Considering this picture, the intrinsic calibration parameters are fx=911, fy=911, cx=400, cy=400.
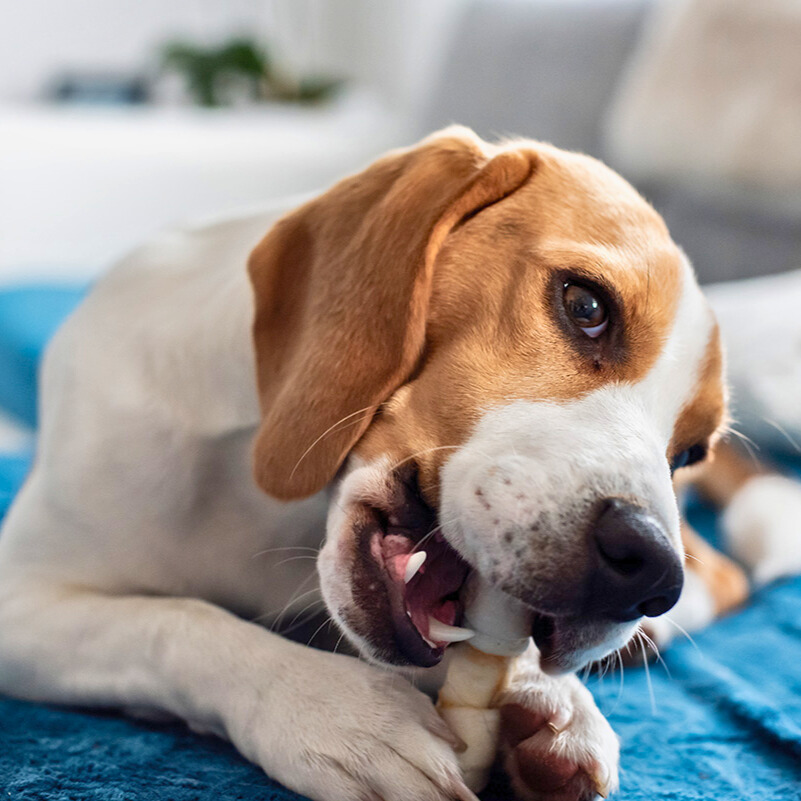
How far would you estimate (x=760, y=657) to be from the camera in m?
1.46

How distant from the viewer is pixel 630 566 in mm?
932

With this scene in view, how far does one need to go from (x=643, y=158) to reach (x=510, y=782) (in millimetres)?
2269

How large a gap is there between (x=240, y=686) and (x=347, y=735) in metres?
0.16

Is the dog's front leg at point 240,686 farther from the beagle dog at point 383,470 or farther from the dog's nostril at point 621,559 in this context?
the dog's nostril at point 621,559

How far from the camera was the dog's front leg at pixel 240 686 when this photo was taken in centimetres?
99

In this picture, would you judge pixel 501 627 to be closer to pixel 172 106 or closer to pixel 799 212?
pixel 799 212

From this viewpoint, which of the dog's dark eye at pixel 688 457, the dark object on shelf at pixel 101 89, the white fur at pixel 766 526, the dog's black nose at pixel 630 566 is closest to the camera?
the dog's black nose at pixel 630 566

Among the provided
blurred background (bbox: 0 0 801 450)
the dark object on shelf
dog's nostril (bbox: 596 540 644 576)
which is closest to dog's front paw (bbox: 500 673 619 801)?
dog's nostril (bbox: 596 540 644 576)

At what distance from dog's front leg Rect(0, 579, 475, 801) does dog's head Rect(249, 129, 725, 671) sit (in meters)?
0.07

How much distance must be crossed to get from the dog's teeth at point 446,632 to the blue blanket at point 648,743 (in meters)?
0.18

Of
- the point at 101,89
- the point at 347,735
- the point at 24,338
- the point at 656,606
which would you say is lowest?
the point at 101,89

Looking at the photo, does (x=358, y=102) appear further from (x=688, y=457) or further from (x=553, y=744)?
Result: (x=553, y=744)

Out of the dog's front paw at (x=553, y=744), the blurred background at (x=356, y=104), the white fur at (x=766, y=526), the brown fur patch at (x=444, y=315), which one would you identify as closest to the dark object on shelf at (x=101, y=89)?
the blurred background at (x=356, y=104)

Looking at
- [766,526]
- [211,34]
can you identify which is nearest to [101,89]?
[211,34]
